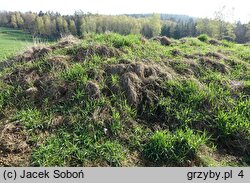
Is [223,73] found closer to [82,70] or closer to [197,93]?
[197,93]

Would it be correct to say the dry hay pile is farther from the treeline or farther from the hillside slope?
the treeline

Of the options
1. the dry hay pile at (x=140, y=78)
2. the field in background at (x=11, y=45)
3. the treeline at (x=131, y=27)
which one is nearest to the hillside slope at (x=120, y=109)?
the dry hay pile at (x=140, y=78)

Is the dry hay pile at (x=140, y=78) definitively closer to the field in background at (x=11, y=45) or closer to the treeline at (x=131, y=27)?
the field in background at (x=11, y=45)

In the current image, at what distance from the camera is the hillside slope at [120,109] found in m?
4.17

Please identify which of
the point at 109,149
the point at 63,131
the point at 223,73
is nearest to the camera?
the point at 109,149

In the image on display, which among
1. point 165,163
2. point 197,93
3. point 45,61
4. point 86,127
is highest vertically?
point 45,61

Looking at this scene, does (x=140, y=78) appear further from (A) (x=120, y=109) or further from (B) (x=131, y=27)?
(B) (x=131, y=27)

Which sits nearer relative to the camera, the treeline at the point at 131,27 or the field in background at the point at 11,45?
the field in background at the point at 11,45

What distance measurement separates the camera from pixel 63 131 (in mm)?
4512

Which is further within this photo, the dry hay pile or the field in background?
the field in background

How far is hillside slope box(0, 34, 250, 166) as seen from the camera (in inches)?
164

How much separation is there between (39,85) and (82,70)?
905 millimetres

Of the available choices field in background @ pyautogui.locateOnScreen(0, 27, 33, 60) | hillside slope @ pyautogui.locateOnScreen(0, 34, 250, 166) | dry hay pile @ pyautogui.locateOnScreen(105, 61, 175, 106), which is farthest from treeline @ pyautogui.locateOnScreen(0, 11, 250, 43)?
dry hay pile @ pyautogui.locateOnScreen(105, 61, 175, 106)
